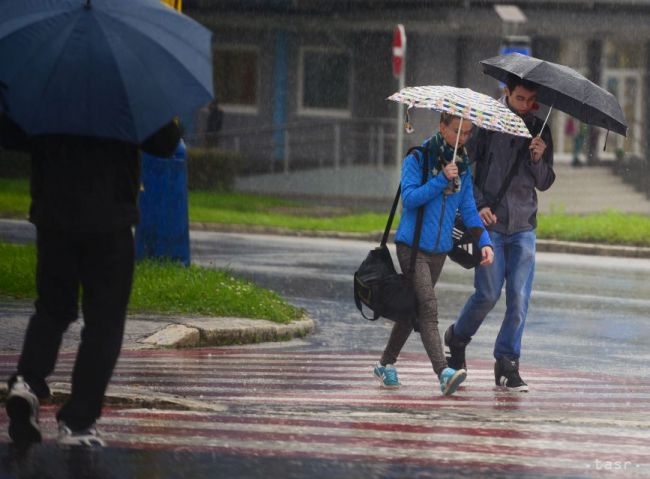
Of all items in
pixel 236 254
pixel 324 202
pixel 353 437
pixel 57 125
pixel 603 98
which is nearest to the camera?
pixel 57 125

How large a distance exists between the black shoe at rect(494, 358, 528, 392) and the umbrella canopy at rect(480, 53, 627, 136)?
58.4 inches

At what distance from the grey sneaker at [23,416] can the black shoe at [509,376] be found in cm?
386

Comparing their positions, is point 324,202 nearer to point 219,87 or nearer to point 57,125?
point 219,87

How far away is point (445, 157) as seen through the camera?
369 inches

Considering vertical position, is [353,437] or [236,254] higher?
[353,437]

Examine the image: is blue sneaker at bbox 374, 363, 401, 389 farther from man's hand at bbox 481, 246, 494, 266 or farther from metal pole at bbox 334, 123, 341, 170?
metal pole at bbox 334, 123, 341, 170

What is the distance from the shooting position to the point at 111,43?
6.48 meters

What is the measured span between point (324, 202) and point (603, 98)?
24290 millimetres

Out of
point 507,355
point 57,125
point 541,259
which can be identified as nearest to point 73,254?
point 57,125

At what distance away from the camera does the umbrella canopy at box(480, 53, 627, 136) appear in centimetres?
968

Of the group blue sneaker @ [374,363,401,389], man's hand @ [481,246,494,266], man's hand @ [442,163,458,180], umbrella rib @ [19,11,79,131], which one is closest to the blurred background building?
blue sneaker @ [374,363,401,389]

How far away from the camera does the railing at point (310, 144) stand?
3762 cm

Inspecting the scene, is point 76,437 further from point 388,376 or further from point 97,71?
point 388,376

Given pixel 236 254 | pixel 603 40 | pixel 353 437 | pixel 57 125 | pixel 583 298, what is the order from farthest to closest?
pixel 603 40
pixel 236 254
pixel 583 298
pixel 353 437
pixel 57 125
